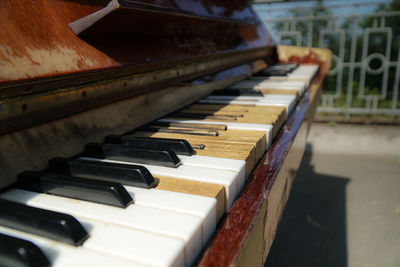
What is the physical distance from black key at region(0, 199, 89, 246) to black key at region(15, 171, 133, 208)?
9 cm

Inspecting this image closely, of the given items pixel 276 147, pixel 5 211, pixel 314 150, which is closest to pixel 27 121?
pixel 5 211

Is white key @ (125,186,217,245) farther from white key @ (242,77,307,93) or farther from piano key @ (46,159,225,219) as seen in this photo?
white key @ (242,77,307,93)

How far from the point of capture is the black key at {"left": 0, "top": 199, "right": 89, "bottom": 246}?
52cm

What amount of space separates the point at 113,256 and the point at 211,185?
0.26 m

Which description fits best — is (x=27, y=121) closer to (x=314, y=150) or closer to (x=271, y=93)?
(x=271, y=93)

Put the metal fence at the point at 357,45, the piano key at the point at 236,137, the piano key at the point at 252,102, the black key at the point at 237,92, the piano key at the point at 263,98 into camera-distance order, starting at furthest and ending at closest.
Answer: the metal fence at the point at 357,45, the black key at the point at 237,92, the piano key at the point at 263,98, the piano key at the point at 252,102, the piano key at the point at 236,137

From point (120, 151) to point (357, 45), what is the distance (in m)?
8.83

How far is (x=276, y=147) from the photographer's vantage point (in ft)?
3.55

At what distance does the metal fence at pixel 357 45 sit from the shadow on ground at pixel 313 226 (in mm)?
1853

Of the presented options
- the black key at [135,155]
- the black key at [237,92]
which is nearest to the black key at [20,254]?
the black key at [135,155]

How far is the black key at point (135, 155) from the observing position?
0.80 m

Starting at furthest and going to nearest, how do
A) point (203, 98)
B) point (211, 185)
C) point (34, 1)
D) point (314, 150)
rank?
point (314, 150)
point (203, 98)
point (34, 1)
point (211, 185)

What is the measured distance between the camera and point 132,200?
2.10 ft

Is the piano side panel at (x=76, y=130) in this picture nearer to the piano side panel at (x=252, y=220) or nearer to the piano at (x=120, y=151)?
the piano at (x=120, y=151)
